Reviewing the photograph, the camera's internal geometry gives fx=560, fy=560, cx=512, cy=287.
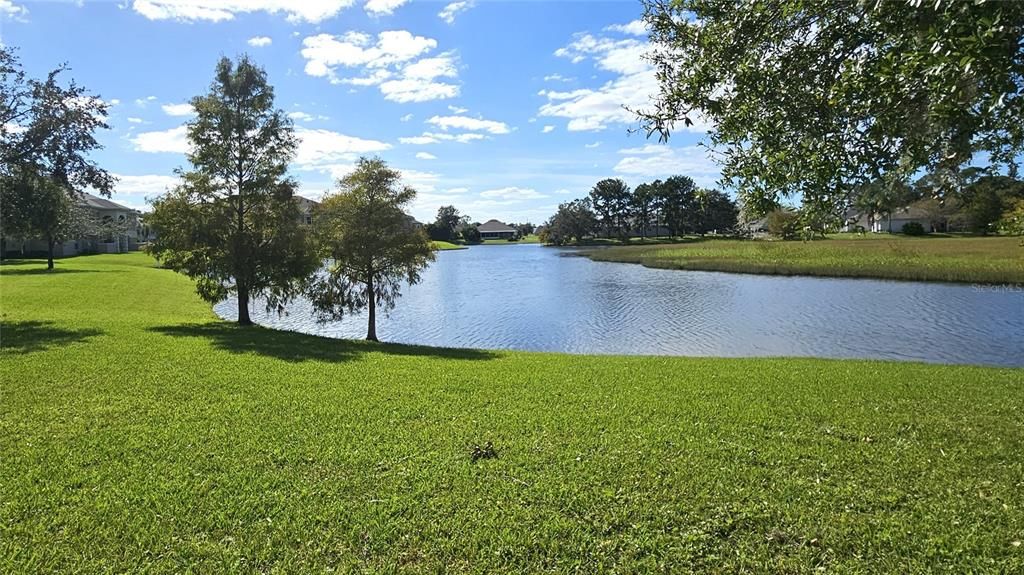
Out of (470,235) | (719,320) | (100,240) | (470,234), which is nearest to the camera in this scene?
(719,320)

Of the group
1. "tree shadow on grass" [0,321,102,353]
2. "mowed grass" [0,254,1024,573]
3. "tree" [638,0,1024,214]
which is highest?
"tree" [638,0,1024,214]

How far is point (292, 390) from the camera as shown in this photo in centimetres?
916

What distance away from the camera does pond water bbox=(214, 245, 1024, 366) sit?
1986 cm

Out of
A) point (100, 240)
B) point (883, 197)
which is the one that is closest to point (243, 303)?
point (883, 197)

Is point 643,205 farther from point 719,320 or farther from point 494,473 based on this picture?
point 494,473

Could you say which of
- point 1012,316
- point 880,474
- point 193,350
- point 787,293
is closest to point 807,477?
point 880,474

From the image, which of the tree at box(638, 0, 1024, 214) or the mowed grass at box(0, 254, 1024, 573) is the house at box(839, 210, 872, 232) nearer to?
the tree at box(638, 0, 1024, 214)

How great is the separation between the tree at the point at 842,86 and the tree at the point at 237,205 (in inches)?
632

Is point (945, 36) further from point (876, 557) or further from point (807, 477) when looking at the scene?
point (807, 477)

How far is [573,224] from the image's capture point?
138750mm

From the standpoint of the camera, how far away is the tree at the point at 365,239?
20.5 metres

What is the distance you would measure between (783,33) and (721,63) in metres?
0.65

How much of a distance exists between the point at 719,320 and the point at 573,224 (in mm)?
114480

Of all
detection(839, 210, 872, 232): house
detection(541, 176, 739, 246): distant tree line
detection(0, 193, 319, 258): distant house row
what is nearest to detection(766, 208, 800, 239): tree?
detection(839, 210, 872, 232): house
